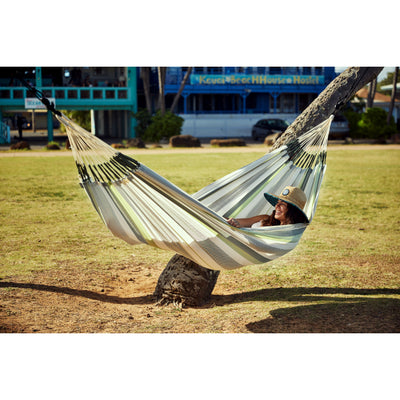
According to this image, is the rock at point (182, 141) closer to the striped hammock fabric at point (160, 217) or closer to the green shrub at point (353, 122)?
the green shrub at point (353, 122)

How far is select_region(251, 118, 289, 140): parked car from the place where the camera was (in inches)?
653

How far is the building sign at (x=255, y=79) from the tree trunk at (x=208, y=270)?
50.3 ft

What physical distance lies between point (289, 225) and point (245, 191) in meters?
0.58

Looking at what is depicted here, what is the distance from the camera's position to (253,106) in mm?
20062

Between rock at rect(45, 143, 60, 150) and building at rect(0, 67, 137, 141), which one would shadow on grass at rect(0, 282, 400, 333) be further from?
rock at rect(45, 143, 60, 150)

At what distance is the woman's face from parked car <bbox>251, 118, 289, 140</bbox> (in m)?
13.5

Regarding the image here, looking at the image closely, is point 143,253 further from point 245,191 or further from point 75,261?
point 245,191

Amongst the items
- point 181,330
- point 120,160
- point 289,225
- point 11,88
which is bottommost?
point 181,330

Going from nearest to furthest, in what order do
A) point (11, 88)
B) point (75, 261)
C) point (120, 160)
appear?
point (120, 160)
point (75, 261)
point (11, 88)

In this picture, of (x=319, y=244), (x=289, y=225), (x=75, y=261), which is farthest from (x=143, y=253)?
(x=289, y=225)

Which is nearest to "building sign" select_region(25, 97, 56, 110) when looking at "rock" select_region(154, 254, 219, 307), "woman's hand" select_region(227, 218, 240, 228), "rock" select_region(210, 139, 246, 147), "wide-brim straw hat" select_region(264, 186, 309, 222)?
"rock" select_region(210, 139, 246, 147)

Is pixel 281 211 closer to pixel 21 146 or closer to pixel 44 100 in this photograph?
pixel 44 100

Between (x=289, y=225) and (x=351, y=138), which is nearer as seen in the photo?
(x=289, y=225)

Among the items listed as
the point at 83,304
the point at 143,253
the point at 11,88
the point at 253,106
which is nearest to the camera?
the point at 83,304
